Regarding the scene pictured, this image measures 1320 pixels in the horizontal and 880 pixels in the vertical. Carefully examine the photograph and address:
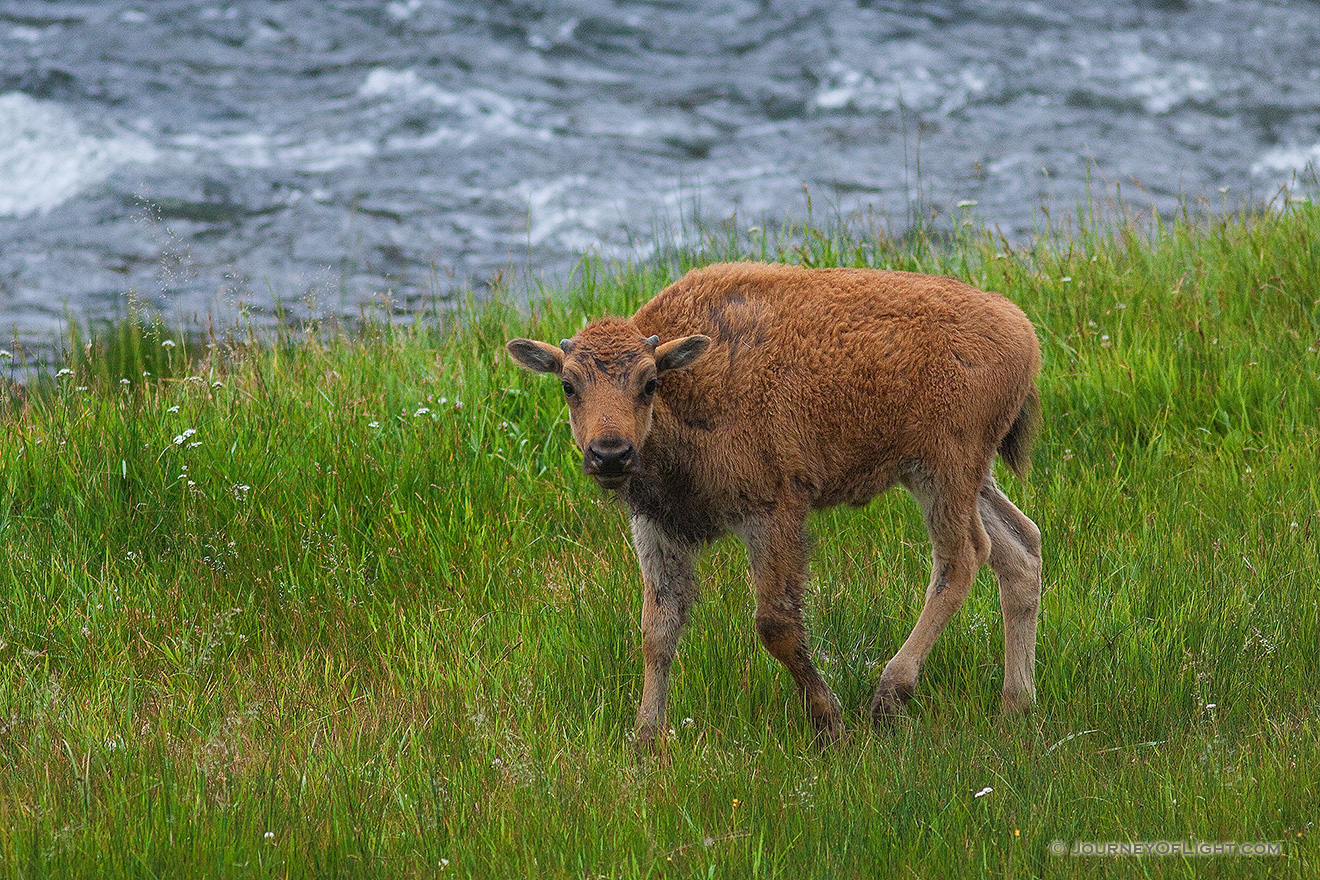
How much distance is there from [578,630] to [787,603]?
1.06 metres

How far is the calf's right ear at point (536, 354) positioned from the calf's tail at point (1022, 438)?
2.06 meters

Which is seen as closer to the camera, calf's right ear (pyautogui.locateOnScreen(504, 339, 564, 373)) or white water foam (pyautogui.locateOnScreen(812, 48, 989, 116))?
calf's right ear (pyautogui.locateOnScreen(504, 339, 564, 373))

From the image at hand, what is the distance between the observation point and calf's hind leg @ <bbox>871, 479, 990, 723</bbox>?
562 centimetres

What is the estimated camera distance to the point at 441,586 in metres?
6.48

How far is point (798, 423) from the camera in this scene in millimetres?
5402

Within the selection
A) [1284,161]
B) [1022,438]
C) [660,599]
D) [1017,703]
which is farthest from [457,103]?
[1017,703]

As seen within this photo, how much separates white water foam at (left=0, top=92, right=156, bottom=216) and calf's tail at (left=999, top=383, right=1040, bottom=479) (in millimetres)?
10637

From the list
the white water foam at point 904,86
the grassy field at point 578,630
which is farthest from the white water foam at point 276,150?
the grassy field at point 578,630

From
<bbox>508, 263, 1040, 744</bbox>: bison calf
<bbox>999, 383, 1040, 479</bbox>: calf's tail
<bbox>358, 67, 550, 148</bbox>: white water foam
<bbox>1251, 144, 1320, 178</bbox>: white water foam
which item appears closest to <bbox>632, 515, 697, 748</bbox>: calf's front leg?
<bbox>508, 263, 1040, 744</bbox>: bison calf

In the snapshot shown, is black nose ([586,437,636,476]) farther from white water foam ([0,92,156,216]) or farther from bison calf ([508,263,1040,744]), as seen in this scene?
white water foam ([0,92,156,216])

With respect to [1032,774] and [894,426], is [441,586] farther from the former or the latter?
[1032,774]

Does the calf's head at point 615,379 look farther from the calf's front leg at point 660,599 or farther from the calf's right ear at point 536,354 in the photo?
the calf's front leg at point 660,599

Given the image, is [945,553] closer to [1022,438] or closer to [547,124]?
[1022,438]

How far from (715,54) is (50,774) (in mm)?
14889
